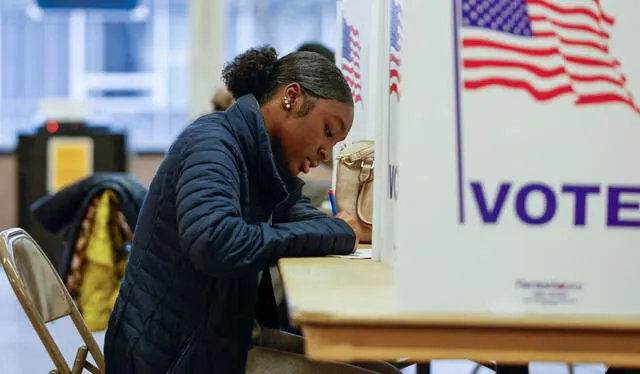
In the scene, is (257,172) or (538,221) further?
(257,172)

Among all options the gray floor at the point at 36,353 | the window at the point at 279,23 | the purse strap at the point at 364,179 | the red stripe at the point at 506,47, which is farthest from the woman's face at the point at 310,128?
the window at the point at 279,23

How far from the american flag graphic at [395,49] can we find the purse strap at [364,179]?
1.90ft

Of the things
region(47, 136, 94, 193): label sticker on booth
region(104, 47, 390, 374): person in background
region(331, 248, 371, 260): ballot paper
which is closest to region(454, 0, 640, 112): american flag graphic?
region(104, 47, 390, 374): person in background

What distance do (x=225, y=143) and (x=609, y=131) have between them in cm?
77

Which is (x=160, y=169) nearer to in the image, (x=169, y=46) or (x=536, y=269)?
(x=536, y=269)

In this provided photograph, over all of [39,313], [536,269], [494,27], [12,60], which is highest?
[12,60]

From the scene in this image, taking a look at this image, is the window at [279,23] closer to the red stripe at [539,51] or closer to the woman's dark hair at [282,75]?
the woman's dark hair at [282,75]

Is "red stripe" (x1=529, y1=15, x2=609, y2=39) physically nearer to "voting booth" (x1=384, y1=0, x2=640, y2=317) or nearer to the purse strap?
"voting booth" (x1=384, y1=0, x2=640, y2=317)

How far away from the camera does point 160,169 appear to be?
6.00ft

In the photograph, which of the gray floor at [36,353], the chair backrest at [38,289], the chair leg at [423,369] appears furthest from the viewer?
the gray floor at [36,353]

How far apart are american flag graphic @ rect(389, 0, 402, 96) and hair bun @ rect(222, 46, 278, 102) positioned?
1.20 feet

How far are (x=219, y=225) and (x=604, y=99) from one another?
25.4 inches

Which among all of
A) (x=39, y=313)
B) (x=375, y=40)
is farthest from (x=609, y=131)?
(x=39, y=313)

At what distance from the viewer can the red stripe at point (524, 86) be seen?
1175mm
